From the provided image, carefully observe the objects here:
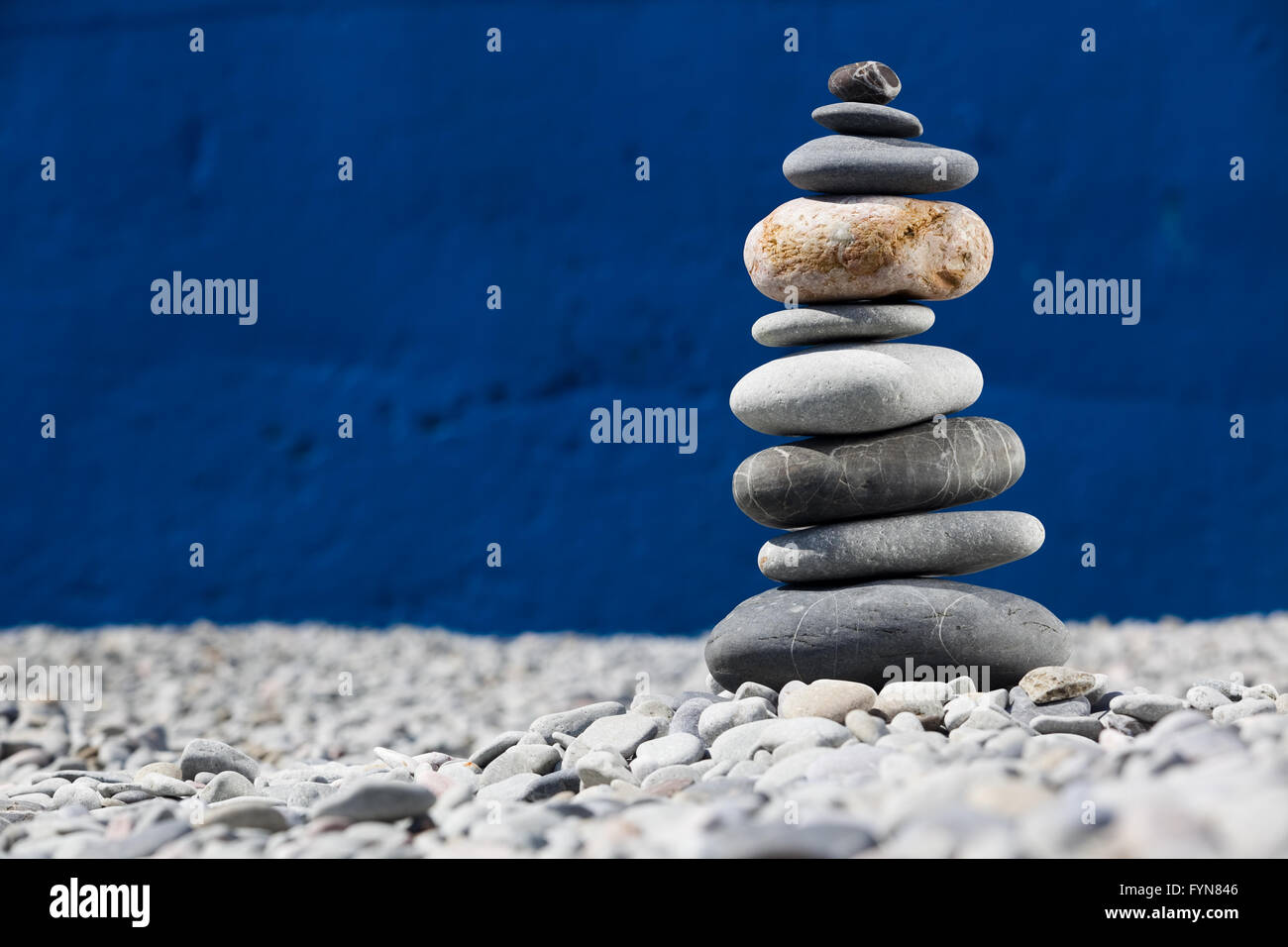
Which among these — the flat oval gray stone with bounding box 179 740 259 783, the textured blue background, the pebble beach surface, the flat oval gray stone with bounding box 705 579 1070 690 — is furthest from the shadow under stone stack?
the textured blue background

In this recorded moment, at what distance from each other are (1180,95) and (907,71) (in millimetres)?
2180

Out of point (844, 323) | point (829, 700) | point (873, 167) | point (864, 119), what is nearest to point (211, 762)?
point (829, 700)

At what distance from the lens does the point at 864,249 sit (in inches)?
189

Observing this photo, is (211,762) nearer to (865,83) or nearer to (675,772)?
(675,772)

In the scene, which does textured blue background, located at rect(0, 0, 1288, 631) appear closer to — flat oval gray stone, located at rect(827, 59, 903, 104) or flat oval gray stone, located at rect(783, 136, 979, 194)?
flat oval gray stone, located at rect(827, 59, 903, 104)

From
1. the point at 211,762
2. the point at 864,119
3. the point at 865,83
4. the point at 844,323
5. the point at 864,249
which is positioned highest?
the point at 865,83

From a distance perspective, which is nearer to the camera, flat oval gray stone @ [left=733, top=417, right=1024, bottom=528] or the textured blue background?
flat oval gray stone @ [left=733, top=417, right=1024, bottom=528]

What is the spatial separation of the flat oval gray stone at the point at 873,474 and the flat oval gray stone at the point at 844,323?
16.0 inches

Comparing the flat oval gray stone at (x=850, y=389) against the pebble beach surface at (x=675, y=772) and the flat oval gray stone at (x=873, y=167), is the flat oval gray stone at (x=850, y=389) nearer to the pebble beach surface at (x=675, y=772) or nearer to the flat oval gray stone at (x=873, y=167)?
the flat oval gray stone at (x=873, y=167)

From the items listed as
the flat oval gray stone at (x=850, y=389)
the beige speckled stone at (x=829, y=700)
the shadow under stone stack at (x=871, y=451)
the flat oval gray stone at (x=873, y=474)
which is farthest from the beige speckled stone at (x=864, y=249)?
the beige speckled stone at (x=829, y=700)

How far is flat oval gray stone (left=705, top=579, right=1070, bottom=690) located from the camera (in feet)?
15.1

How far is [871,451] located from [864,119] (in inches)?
53.8
